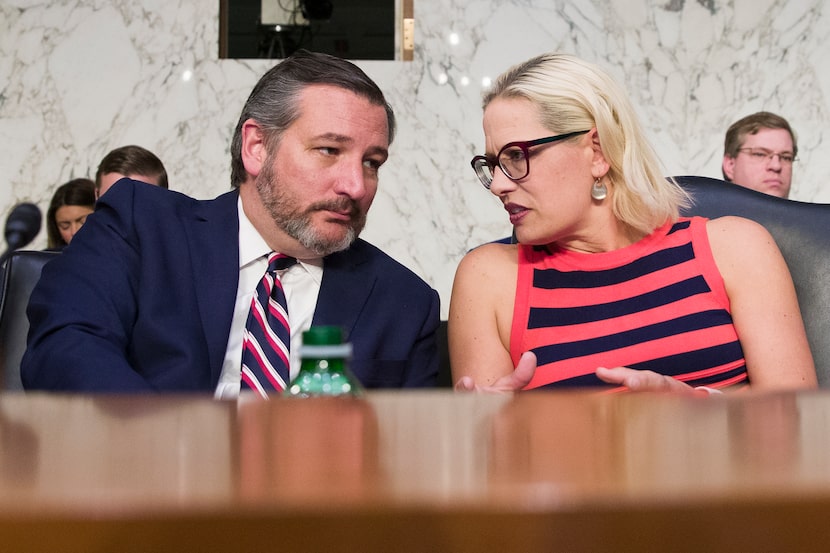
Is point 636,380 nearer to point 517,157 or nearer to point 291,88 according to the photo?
point 517,157

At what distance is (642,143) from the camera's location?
1673 millimetres

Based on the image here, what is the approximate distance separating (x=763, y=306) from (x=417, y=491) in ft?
4.30

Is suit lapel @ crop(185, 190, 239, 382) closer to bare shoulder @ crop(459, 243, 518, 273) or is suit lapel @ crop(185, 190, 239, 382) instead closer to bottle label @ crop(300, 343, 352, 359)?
bare shoulder @ crop(459, 243, 518, 273)

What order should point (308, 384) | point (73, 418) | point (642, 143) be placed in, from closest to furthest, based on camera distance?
point (73, 418)
point (308, 384)
point (642, 143)

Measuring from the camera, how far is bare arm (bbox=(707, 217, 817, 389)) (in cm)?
146

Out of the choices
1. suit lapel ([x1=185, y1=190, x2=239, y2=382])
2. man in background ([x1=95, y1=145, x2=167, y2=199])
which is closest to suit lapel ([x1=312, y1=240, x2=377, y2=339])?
suit lapel ([x1=185, y1=190, x2=239, y2=382])

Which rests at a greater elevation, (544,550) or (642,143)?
(642,143)

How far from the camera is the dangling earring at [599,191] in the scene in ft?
5.49

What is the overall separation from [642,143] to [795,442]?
1344 millimetres

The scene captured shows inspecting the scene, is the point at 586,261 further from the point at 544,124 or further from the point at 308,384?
the point at 308,384

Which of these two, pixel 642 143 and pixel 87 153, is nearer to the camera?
pixel 642 143

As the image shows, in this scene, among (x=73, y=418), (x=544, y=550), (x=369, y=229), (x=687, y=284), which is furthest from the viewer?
(x=369, y=229)

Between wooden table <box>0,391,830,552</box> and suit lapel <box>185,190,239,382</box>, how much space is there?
1.09 metres

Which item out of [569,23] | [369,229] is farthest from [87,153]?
[569,23]
